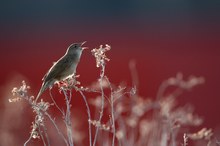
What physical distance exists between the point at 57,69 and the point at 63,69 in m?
0.06

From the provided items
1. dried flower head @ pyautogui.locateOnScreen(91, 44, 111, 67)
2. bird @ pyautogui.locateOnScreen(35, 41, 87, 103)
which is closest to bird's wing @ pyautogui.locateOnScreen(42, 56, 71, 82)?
bird @ pyautogui.locateOnScreen(35, 41, 87, 103)

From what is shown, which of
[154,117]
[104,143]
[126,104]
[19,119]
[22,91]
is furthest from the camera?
[19,119]

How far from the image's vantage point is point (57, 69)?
6793 mm

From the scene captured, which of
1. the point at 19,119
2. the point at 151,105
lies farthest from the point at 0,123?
the point at 151,105

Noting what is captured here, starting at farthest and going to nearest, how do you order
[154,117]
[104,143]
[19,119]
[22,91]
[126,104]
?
[19,119]
[126,104]
[154,117]
[104,143]
[22,91]

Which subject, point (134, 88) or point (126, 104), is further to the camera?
point (126, 104)

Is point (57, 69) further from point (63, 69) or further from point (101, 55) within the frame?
point (101, 55)

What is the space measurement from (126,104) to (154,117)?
0.66 metres

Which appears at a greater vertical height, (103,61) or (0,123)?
(0,123)

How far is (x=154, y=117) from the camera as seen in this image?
5.88m

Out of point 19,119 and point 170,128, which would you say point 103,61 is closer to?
point 170,128

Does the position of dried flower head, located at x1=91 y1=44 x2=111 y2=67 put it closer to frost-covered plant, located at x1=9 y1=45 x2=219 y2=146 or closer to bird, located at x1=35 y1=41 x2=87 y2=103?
frost-covered plant, located at x1=9 y1=45 x2=219 y2=146

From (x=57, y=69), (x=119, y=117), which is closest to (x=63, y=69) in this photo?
(x=57, y=69)

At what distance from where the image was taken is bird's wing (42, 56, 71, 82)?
21.7ft
